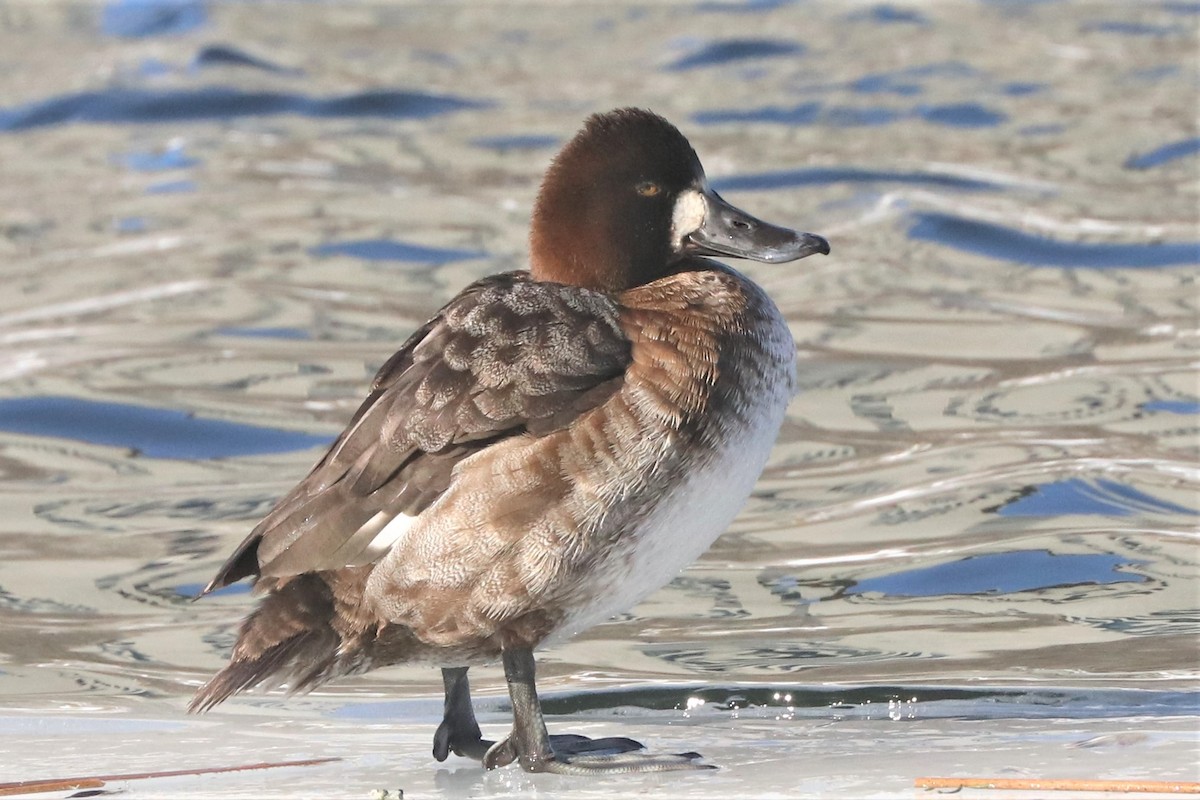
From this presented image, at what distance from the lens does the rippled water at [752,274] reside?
438cm

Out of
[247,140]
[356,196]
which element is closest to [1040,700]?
[356,196]

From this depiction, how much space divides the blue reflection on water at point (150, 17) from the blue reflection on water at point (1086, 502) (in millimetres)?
10984

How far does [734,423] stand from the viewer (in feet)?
11.7

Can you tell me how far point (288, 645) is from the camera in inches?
137

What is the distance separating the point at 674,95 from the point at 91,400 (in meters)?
6.72

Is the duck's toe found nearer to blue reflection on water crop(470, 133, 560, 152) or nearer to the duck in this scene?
the duck

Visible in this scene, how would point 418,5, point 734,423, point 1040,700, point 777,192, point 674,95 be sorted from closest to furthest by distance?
point 734,423 < point 1040,700 < point 777,192 < point 674,95 < point 418,5

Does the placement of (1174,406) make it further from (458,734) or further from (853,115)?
(853,115)

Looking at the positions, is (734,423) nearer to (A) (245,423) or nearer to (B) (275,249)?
(A) (245,423)

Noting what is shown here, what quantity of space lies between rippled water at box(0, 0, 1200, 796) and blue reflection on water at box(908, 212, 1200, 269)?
29 millimetres

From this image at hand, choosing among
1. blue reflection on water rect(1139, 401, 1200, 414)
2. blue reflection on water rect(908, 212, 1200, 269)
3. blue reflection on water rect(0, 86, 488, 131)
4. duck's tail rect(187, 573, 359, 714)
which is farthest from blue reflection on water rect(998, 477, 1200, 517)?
blue reflection on water rect(0, 86, 488, 131)

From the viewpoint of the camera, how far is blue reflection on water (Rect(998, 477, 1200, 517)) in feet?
18.3

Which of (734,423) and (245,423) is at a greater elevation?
(734,423)

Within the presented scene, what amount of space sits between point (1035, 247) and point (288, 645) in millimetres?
6401
